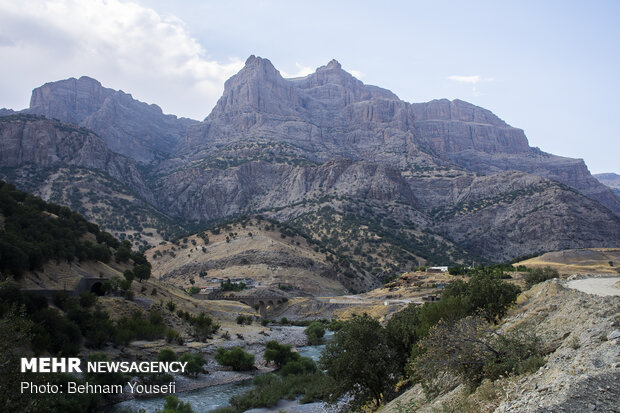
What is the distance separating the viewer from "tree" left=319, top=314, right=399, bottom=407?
2522cm

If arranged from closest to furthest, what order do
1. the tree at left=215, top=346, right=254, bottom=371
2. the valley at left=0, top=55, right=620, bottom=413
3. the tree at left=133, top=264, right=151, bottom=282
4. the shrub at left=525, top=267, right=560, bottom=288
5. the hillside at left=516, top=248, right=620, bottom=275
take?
the valley at left=0, top=55, right=620, bottom=413, the shrub at left=525, top=267, right=560, bottom=288, the tree at left=215, top=346, right=254, bottom=371, the tree at left=133, top=264, right=151, bottom=282, the hillside at left=516, top=248, right=620, bottom=275

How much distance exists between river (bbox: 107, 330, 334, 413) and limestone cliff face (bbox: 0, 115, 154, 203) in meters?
142

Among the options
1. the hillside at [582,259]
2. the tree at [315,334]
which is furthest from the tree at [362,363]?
the hillside at [582,259]

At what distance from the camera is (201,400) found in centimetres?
3450

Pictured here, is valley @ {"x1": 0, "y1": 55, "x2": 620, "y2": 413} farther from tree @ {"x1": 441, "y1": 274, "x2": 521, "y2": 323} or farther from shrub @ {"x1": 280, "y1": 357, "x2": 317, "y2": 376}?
shrub @ {"x1": 280, "y1": 357, "x2": 317, "y2": 376}

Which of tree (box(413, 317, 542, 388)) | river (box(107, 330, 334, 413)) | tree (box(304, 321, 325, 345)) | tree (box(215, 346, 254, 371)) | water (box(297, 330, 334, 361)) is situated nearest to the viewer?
tree (box(413, 317, 542, 388))

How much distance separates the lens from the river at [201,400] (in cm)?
3069

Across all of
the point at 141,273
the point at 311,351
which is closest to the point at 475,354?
the point at 311,351

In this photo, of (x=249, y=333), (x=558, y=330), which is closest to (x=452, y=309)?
(x=558, y=330)

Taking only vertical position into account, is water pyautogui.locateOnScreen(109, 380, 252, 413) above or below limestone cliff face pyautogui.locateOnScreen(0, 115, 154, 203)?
below

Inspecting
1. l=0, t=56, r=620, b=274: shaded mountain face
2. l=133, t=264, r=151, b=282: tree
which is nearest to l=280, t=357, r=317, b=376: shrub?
l=133, t=264, r=151, b=282: tree

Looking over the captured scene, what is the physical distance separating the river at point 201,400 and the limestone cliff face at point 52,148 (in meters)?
142

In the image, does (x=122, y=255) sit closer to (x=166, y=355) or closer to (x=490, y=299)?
(x=166, y=355)

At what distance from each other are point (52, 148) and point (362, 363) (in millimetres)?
164760
